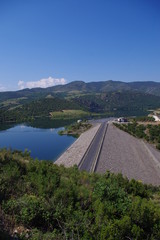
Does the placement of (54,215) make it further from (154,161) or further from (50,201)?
(154,161)

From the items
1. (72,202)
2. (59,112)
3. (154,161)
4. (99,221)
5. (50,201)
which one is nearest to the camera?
(99,221)

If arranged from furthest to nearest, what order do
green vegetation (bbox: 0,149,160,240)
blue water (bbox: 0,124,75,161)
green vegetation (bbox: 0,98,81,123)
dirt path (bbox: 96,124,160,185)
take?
green vegetation (bbox: 0,98,81,123), blue water (bbox: 0,124,75,161), dirt path (bbox: 96,124,160,185), green vegetation (bbox: 0,149,160,240)

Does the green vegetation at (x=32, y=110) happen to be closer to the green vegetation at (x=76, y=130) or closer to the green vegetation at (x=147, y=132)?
the green vegetation at (x=76, y=130)

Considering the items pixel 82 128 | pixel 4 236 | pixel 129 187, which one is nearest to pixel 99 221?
pixel 4 236

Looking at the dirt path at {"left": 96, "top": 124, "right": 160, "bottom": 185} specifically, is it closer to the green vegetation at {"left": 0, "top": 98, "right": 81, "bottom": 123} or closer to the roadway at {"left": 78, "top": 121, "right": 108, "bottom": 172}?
the roadway at {"left": 78, "top": 121, "right": 108, "bottom": 172}

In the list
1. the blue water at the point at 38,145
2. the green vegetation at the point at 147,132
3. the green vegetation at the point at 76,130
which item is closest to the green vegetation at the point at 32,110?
the green vegetation at the point at 76,130

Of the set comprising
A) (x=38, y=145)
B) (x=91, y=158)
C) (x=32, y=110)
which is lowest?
(x=38, y=145)

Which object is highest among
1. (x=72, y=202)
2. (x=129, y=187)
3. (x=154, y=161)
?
(x=72, y=202)

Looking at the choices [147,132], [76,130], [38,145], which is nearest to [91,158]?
[38,145]

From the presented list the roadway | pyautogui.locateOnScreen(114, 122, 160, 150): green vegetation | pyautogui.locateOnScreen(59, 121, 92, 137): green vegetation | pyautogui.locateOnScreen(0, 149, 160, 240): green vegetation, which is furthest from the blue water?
pyautogui.locateOnScreen(0, 149, 160, 240): green vegetation

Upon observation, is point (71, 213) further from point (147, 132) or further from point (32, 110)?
point (32, 110)

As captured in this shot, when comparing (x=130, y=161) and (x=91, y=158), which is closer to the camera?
(x=91, y=158)
